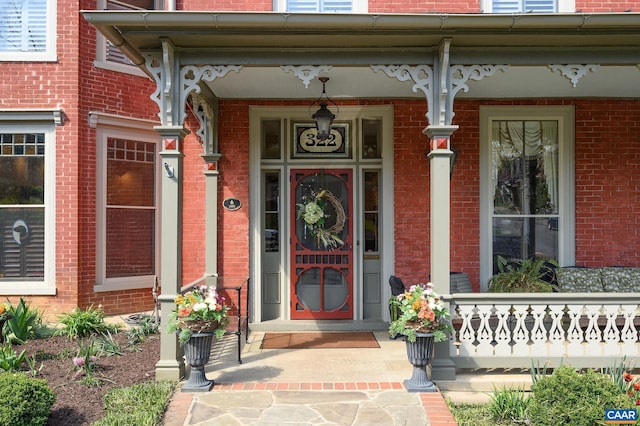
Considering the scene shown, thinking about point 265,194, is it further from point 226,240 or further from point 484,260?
point 484,260

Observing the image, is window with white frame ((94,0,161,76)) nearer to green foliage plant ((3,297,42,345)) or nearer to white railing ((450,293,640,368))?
green foliage plant ((3,297,42,345))

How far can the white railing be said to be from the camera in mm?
5254

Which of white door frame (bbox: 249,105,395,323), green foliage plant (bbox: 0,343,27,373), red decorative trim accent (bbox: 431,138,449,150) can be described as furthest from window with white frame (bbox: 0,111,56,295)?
red decorative trim accent (bbox: 431,138,449,150)

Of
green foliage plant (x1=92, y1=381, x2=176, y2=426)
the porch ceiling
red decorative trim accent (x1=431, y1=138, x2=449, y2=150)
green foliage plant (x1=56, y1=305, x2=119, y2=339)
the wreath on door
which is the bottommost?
green foliage plant (x1=92, y1=381, x2=176, y2=426)

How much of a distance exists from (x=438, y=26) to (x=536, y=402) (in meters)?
3.38

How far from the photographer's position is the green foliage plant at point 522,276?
651 centimetres

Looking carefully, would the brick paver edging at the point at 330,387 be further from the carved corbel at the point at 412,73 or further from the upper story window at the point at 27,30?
the upper story window at the point at 27,30

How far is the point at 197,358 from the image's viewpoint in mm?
4812

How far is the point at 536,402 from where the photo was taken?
383 cm

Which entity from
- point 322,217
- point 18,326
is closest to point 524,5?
point 322,217

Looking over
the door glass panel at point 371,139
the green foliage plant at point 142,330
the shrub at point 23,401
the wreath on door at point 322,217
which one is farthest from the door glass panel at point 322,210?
the shrub at point 23,401

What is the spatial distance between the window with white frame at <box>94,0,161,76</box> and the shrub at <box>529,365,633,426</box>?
283 inches

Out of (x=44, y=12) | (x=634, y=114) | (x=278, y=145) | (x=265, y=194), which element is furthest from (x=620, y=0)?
(x=44, y=12)

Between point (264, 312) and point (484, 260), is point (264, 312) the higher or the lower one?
the lower one
